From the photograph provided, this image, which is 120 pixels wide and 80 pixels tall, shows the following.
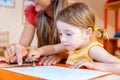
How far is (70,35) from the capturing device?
0.82 metres

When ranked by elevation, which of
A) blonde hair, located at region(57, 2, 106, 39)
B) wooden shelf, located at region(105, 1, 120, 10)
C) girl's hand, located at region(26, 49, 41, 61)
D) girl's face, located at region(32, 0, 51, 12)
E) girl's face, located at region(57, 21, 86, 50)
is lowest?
girl's hand, located at region(26, 49, 41, 61)

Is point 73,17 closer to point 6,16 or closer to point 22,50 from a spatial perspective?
point 22,50

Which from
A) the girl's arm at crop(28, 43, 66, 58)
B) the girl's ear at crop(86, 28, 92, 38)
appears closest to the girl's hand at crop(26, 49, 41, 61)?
the girl's arm at crop(28, 43, 66, 58)

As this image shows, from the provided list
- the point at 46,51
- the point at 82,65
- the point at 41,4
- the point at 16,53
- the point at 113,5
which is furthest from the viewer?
the point at 113,5

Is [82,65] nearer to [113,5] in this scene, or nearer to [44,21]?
[44,21]

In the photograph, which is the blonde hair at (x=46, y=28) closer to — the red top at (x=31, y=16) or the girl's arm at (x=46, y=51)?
the red top at (x=31, y=16)

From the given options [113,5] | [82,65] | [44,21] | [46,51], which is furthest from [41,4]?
[113,5]

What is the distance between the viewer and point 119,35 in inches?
100

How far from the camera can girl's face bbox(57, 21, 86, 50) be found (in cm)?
81

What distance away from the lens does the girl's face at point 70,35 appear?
0.81 m

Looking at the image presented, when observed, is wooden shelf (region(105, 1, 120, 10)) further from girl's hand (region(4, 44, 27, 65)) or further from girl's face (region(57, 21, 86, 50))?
girl's hand (region(4, 44, 27, 65))

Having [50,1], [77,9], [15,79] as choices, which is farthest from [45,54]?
[15,79]

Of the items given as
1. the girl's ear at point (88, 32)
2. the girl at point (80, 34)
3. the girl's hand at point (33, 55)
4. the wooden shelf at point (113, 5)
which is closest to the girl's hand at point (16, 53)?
the girl's hand at point (33, 55)

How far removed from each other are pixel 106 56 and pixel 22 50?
0.33 m
